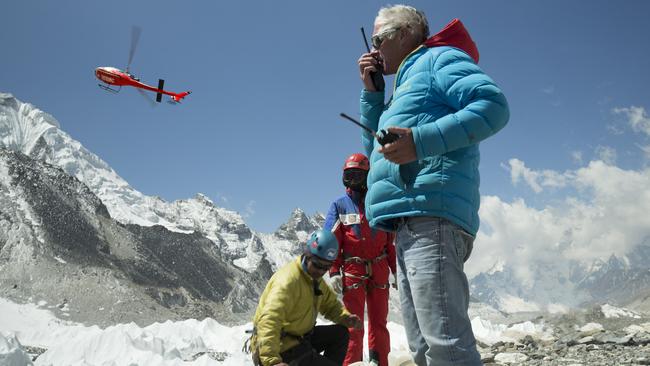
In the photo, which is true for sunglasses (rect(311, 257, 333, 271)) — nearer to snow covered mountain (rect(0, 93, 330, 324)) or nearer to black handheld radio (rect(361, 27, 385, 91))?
black handheld radio (rect(361, 27, 385, 91))

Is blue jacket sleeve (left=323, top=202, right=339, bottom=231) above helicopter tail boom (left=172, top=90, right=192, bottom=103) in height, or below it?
below

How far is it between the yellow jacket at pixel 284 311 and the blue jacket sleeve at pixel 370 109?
188 centimetres

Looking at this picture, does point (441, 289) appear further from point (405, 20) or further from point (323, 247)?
point (323, 247)

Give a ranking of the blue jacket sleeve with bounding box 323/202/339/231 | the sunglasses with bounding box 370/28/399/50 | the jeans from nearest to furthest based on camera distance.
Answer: the jeans < the sunglasses with bounding box 370/28/399/50 < the blue jacket sleeve with bounding box 323/202/339/231

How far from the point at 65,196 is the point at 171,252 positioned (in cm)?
4074

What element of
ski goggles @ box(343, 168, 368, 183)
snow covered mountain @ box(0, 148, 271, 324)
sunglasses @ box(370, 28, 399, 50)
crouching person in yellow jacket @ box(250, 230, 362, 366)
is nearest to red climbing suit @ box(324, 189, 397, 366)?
ski goggles @ box(343, 168, 368, 183)

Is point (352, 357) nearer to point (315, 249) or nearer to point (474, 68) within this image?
point (315, 249)

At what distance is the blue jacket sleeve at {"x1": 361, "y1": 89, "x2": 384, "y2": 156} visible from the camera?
342 cm

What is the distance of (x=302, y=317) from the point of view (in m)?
4.75

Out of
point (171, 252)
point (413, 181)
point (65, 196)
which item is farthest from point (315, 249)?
point (171, 252)

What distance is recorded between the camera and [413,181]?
255 cm

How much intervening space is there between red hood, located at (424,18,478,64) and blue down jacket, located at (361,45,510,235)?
0.36 ft

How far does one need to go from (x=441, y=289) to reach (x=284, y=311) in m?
2.43

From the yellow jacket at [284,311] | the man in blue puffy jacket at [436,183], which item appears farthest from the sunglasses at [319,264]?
the man in blue puffy jacket at [436,183]
